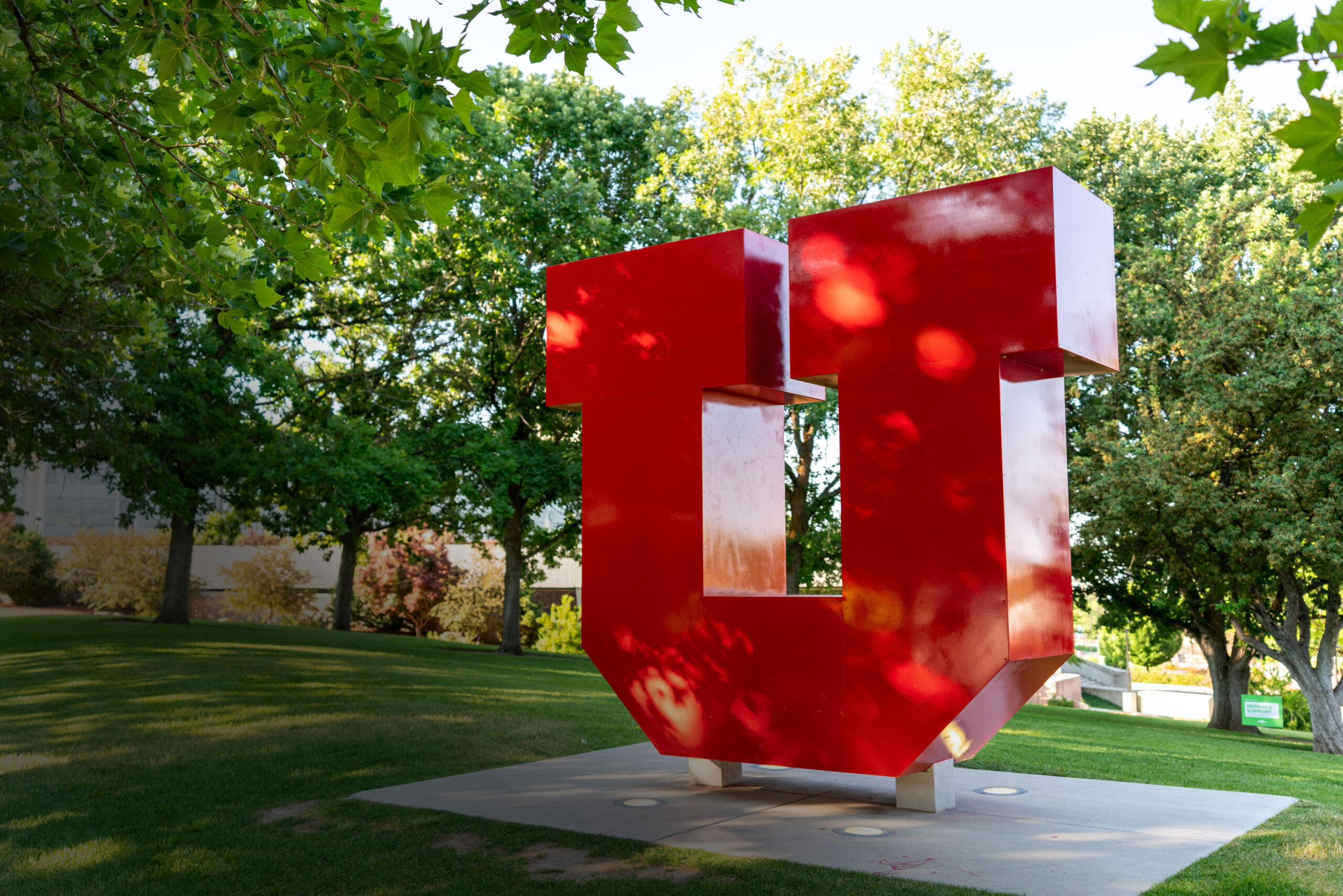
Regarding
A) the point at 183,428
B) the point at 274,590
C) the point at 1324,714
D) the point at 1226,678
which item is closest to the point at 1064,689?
the point at 1226,678

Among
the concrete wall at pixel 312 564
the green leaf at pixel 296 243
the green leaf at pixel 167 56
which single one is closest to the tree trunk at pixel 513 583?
the concrete wall at pixel 312 564

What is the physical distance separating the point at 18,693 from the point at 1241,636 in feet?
66.3

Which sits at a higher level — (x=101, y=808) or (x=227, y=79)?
(x=227, y=79)

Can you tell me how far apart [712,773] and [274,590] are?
26.9 metres

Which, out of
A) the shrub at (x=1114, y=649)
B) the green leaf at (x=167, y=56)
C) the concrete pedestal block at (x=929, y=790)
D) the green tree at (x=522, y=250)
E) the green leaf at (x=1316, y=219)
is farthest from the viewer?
the shrub at (x=1114, y=649)

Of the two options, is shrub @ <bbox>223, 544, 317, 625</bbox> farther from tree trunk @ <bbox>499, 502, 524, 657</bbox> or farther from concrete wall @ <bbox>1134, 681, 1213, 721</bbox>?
concrete wall @ <bbox>1134, 681, 1213, 721</bbox>

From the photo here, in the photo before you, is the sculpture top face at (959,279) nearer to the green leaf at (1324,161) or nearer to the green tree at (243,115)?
the green tree at (243,115)

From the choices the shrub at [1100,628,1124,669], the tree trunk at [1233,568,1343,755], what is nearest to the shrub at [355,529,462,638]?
the tree trunk at [1233,568,1343,755]

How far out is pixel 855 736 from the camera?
7.47m

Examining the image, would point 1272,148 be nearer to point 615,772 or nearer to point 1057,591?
point 1057,591

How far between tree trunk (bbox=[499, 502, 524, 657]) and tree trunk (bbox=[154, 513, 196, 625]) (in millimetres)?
6836

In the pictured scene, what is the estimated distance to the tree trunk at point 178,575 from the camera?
21844 mm

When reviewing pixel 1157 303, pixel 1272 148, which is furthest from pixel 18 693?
pixel 1272 148

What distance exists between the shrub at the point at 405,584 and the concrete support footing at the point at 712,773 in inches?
885
